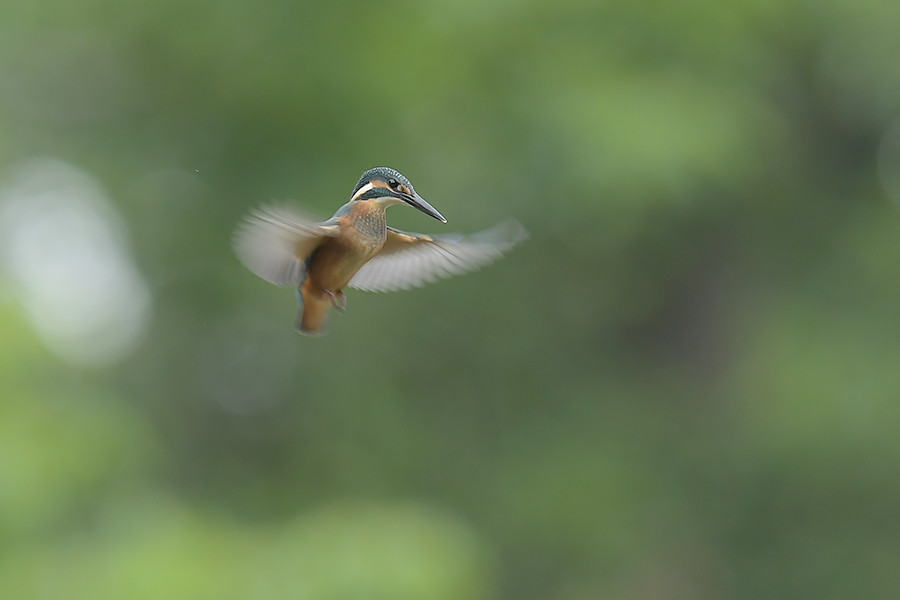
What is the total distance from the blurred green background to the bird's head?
295 cm

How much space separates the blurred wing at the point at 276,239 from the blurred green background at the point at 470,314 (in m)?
2.92

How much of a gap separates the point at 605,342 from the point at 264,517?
2.86 meters

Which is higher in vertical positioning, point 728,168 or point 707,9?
point 707,9

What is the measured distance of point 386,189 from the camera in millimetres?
959

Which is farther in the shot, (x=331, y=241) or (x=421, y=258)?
(x=421, y=258)

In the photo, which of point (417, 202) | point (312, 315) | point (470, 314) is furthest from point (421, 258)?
point (470, 314)

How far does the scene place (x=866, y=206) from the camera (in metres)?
6.70

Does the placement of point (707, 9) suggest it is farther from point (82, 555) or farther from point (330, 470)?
point (82, 555)

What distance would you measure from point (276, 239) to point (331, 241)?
8 centimetres

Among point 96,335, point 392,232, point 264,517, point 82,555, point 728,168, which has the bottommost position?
point 392,232

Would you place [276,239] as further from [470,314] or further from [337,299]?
[470,314]

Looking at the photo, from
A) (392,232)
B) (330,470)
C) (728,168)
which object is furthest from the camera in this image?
(330,470)

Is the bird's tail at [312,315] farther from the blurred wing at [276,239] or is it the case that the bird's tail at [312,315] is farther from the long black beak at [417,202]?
the long black beak at [417,202]

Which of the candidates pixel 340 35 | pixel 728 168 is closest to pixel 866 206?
pixel 728 168
